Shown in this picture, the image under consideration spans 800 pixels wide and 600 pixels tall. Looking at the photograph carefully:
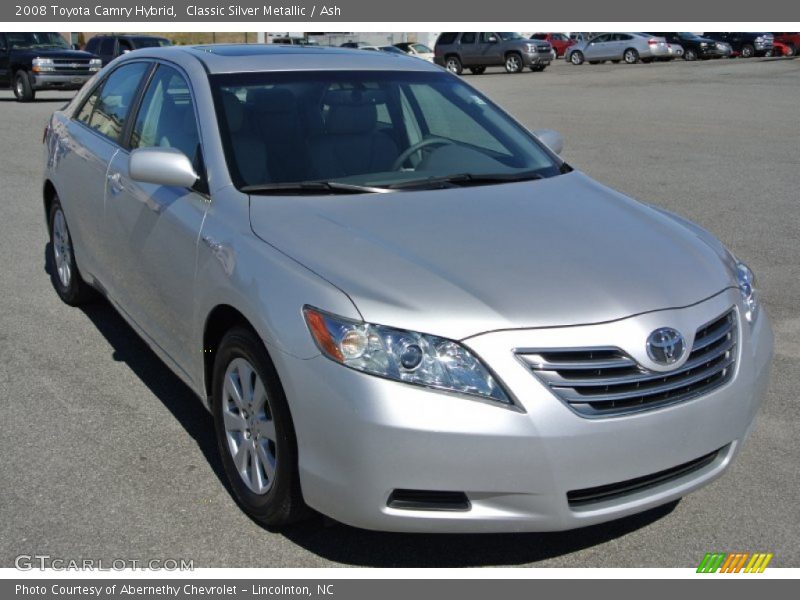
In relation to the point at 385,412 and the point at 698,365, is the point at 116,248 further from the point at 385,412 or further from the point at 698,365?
the point at 698,365

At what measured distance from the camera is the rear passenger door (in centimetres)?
433

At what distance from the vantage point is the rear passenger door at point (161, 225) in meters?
4.33

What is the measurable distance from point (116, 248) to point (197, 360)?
1.24 metres

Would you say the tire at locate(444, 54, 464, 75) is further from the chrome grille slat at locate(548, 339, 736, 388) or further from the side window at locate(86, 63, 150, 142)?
the chrome grille slat at locate(548, 339, 736, 388)

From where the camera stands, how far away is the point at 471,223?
4051 millimetres

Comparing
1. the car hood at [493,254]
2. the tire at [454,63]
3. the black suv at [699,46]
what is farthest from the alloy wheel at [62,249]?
the black suv at [699,46]

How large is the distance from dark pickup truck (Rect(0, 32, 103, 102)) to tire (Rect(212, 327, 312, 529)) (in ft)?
75.0

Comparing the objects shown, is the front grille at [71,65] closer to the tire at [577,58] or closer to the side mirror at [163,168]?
the side mirror at [163,168]

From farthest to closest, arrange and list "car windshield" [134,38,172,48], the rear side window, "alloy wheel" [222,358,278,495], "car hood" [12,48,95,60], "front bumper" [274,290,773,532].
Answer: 1. the rear side window
2. "car windshield" [134,38,172,48]
3. "car hood" [12,48,95,60]
4. "alloy wheel" [222,358,278,495]
5. "front bumper" [274,290,773,532]

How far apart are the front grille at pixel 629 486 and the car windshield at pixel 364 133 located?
169 cm

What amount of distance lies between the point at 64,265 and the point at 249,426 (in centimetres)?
332

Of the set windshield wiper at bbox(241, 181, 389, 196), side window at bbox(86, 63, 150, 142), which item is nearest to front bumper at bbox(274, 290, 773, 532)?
windshield wiper at bbox(241, 181, 389, 196)

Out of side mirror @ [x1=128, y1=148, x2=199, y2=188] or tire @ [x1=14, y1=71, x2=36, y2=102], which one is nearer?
side mirror @ [x1=128, y1=148, x2=199, y2=188]
